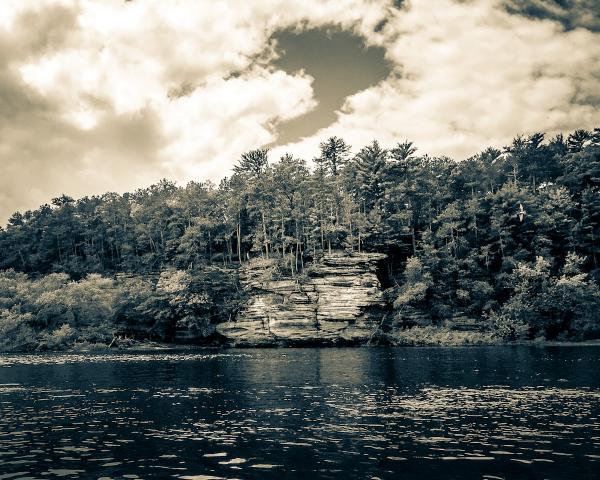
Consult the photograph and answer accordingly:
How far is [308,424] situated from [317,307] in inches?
2446

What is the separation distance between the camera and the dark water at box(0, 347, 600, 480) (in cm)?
1582

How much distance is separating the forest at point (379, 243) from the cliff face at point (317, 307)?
422 cm

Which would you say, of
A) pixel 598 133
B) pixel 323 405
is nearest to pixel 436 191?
pixel 598 133

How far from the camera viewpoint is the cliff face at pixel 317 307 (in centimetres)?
8269

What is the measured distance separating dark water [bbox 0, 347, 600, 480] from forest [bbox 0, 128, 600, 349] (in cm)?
4310

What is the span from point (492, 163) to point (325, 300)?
51457mm

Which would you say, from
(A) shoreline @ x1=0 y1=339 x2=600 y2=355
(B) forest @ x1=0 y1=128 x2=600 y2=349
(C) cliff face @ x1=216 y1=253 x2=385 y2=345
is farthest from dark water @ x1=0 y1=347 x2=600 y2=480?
(B) forest @ x1=0 y1=128 x2=600 y2=349

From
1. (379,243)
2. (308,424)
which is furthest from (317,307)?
(308,424)

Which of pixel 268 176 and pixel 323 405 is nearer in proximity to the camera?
pixel 323 405

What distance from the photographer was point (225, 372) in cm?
4481

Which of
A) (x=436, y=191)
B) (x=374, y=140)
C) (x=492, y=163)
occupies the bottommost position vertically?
(x=436, y=191)

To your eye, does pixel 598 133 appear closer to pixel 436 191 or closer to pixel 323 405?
pixel 436 191

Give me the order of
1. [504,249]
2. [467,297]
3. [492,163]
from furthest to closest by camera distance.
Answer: [492,163], [504,249], [467,297]

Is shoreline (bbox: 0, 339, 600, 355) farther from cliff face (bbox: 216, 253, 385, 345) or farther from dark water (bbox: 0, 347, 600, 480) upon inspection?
dark water (bbox: 0, 347, 600, 480)
